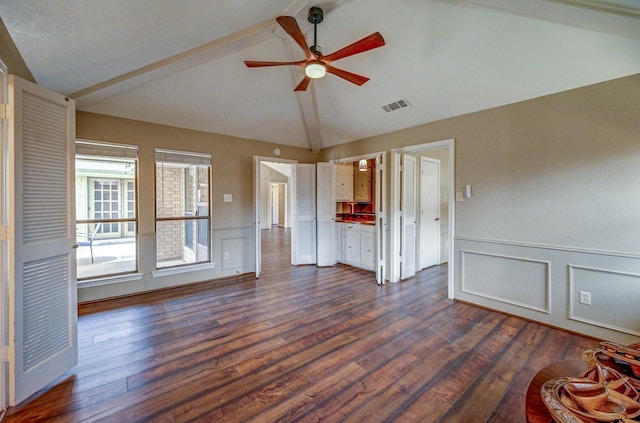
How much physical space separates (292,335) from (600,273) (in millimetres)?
3070

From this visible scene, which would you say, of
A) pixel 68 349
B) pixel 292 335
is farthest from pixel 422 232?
pixel 68 349

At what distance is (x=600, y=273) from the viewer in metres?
2.53

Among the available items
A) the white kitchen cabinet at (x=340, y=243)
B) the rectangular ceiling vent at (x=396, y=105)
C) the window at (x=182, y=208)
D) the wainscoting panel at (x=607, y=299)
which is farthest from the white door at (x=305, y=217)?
the wainscoting panel at (x=607, y=299)

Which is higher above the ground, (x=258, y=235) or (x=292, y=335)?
(x=258, y=235)

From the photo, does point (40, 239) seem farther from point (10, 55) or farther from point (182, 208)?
point (182, 208)

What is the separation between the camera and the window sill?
131 inches

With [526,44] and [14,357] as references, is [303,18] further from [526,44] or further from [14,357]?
[14,357]

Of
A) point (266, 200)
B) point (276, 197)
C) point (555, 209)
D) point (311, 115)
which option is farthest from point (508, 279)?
point (276, 197)

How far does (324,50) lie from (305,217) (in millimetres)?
3184

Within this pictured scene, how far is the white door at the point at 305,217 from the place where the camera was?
5414 millimetres

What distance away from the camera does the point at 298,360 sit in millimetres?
2195

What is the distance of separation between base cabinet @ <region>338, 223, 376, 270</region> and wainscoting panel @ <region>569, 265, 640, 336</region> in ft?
8.97

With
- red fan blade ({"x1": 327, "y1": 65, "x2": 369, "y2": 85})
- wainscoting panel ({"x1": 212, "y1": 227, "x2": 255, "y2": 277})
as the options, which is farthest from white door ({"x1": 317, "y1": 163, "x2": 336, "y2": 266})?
red fan blade ({"x1": 327, "y1": 65, "x2": 369, "y2": 85})

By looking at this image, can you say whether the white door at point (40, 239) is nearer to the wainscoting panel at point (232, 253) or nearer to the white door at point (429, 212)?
the wainscoting panel at point (232, 253)
